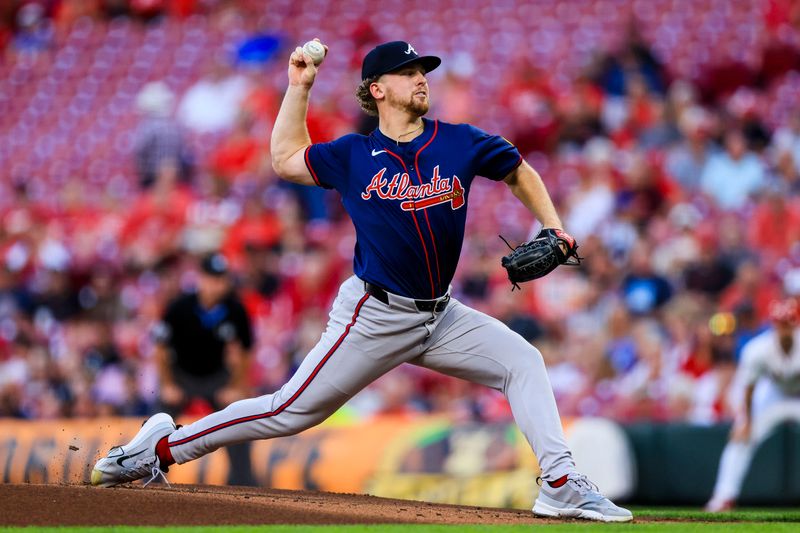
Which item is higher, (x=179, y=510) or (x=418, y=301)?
(x=418, y=301)

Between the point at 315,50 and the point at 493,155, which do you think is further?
the point at 315,50

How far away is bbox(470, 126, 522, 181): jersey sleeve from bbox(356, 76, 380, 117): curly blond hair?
512 mm

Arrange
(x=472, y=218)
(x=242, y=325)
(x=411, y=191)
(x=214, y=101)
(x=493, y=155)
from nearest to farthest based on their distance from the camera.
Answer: (x=411, y=191), (x=493, y=155), (x=242, y=325), (x=472, y=218), (x=214, y=101)

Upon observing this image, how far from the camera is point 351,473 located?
892 centimetres

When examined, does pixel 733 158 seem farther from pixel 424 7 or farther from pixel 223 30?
pixel 223 30

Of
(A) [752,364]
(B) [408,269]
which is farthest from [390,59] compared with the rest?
(A) [752,364]

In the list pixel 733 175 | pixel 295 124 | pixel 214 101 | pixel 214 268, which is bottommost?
pixel 214 268

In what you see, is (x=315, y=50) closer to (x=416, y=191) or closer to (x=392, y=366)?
(x=416, y=191)

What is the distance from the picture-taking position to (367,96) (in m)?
5.47

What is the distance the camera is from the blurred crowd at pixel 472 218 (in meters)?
10.3

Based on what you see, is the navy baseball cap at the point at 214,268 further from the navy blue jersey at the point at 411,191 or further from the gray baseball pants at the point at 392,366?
the navy blue jersey at the point at 411,191

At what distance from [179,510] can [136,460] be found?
707 millimetres

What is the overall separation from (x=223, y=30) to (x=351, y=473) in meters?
8.64

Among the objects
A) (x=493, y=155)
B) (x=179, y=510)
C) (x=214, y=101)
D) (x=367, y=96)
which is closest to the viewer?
(x=179, y=510)
